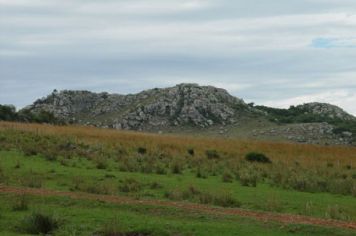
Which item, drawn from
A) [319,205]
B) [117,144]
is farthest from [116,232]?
[117,144]

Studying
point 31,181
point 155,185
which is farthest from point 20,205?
point 155,185

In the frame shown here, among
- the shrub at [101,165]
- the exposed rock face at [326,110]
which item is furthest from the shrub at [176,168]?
the exposed rock face at [326,110]

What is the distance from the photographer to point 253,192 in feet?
84.1

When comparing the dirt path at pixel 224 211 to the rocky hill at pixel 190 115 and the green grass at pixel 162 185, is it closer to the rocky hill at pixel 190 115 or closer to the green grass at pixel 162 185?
the green grass at pixel 162 185

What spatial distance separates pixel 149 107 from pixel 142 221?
10231 centimetres

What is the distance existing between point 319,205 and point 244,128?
93.4 meters

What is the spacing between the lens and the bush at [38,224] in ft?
50.1

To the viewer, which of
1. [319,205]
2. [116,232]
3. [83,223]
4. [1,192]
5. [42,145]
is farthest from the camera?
[42,145]

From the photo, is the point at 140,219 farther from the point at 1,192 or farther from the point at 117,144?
the point at 117,144

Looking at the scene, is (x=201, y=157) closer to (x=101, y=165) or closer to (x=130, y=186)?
(x=101, y=165)

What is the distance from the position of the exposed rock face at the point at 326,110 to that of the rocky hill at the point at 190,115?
5.87ft

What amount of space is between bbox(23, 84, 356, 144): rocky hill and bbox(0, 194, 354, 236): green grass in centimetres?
8587

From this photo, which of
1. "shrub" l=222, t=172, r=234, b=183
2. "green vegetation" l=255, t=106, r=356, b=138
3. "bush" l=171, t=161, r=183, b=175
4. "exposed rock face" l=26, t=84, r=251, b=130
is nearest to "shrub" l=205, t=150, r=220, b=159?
"bush" l=171, t=161, r=183, b=175

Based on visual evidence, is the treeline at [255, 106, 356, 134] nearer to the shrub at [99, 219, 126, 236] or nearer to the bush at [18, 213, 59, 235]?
the shrub at [99, 219, 126, 236]
